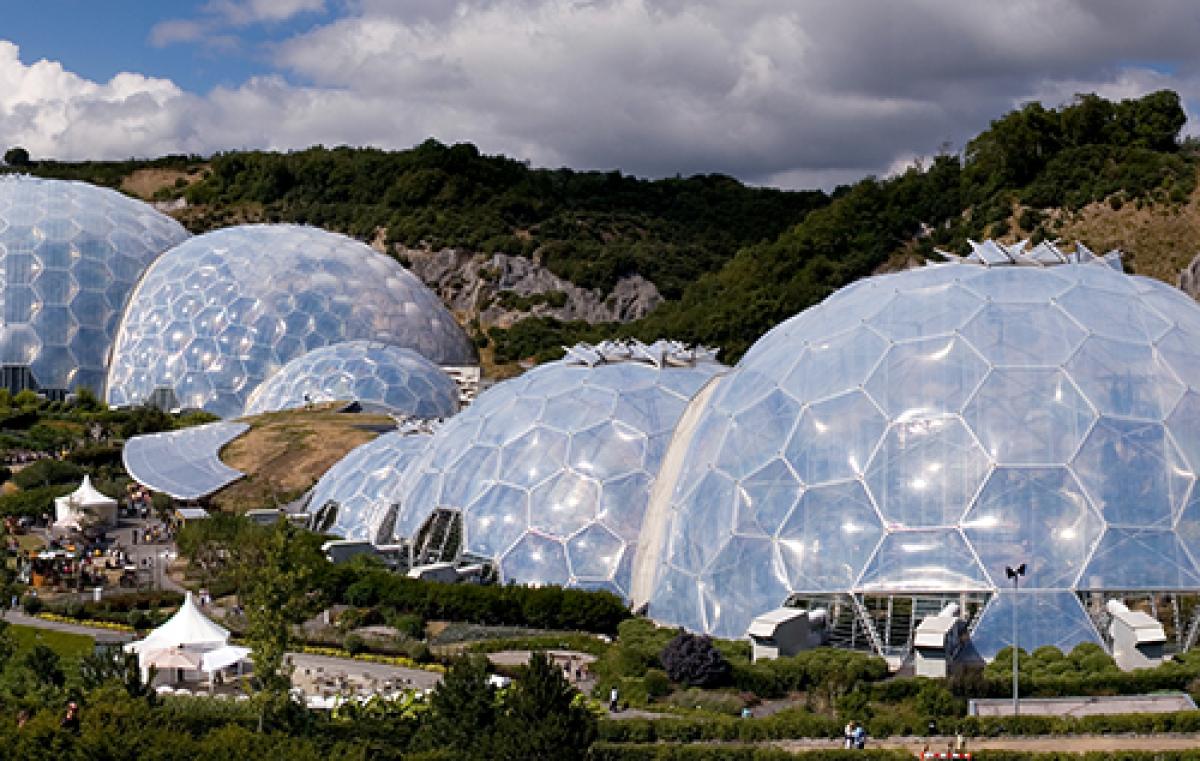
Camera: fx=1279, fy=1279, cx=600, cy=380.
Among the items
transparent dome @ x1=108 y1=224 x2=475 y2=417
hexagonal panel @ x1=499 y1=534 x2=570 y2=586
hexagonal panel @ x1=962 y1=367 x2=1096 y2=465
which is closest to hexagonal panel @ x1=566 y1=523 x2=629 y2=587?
hexagonal panel @ x1=499 y1=534 x2=570 y2=586

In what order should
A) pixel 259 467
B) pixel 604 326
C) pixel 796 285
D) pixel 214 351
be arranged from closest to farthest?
1. pixel 259 467
2. pixel 214 351
3. pixel 796 285
4. pixel 604 326

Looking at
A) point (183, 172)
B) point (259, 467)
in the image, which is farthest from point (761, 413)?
point (183, 172)

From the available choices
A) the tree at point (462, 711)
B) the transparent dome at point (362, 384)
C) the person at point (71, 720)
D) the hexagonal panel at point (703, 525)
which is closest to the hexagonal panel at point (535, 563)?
the hexagonal panel at point (703, 525)

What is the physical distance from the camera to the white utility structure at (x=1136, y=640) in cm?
2067

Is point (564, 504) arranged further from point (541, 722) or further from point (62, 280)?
point (62, 280)

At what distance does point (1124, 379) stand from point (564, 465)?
476 inches

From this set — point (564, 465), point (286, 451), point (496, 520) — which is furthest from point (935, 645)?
point (286, 451)

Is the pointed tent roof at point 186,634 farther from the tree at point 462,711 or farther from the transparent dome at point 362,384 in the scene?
the transparent dome at point 362,384

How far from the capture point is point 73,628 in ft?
97.3

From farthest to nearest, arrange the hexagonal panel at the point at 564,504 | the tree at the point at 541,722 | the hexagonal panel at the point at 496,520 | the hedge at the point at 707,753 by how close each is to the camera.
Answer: the hexagonal panel at the point at 496,520
the hexagonal panel at the point at 564,504
the hedge at the point at 707,753
the tree at the point at 541,722

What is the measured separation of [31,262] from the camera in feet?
209

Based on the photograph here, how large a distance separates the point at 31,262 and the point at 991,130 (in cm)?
5037

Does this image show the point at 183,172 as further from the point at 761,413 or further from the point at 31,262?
the point at 761,413

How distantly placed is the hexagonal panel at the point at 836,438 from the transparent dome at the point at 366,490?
504 inches
